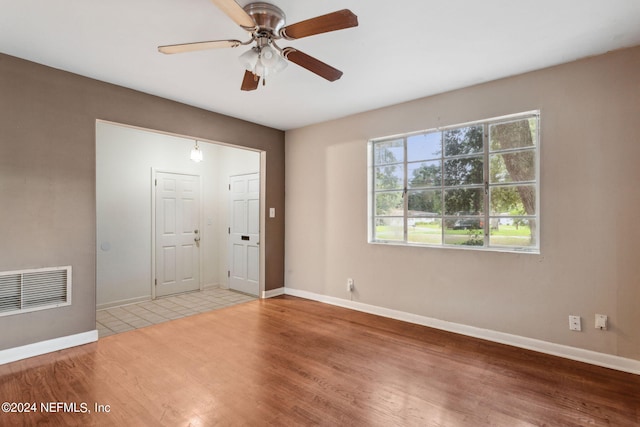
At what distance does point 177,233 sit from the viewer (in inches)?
206

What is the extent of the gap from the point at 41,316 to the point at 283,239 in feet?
10.1

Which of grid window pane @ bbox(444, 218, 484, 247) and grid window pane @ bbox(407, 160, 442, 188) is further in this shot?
grid window pane @ bbox(407, 160, 442, 188)

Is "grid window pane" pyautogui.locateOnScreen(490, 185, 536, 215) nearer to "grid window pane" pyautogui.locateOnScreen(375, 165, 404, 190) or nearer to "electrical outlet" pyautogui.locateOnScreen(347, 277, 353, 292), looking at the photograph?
"grid window pane" pyautogui.locateOnScreen(375, 165, 404, 190)

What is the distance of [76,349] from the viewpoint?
300 cm


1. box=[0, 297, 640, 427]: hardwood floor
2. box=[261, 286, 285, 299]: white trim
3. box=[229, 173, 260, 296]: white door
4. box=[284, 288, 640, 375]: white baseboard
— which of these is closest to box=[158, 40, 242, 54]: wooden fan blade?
box=[0, 297, 640, 427]: hardwood floor

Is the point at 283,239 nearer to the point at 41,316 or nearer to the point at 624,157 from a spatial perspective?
the point at 41,316

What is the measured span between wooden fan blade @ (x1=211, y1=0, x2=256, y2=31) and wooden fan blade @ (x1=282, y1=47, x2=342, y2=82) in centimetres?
28

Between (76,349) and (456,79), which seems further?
(456,79)

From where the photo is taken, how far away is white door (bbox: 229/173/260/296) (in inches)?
203

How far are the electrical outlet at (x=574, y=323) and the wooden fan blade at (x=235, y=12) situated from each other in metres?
3.47

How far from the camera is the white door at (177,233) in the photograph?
198 inches

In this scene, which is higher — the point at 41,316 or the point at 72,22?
the point at 72,22

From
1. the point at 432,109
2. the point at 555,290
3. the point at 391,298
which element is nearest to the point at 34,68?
the point at 432,109

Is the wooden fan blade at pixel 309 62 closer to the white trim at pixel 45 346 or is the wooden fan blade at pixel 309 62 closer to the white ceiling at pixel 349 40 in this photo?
the white ceiling at pixel 349 40
